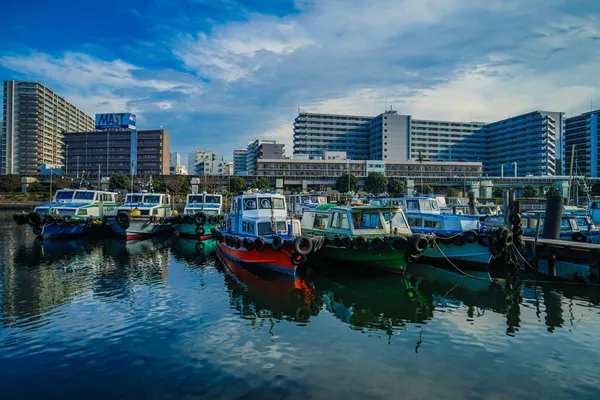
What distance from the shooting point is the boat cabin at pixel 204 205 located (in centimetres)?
3969

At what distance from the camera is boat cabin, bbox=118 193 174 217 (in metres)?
37.6

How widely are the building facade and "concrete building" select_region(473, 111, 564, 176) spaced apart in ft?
105

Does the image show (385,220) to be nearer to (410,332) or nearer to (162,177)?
(410,332)

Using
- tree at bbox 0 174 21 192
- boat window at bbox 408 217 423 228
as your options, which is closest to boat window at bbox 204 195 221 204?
boat window at bbox 408 217 423 228

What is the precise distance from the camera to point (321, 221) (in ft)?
80.1

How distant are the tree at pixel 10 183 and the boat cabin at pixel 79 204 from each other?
8632 centimetres

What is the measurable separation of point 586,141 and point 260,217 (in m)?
172

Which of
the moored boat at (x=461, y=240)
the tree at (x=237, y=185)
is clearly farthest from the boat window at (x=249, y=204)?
the tree at (x=237, y=185)

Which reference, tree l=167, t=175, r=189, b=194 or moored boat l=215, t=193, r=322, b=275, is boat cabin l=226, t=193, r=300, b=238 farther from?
tree l=167, t=175, r=189, b=194

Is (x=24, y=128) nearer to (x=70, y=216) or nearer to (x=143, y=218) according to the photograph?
(x=70, y=216)

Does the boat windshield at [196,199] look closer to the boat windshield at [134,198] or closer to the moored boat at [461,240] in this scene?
the boat windshield at [134,198]

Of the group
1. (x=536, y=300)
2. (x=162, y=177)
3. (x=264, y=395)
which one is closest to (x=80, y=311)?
(x=264, y=395)

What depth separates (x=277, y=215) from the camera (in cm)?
2327

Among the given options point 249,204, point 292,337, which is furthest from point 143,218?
point 292,337
